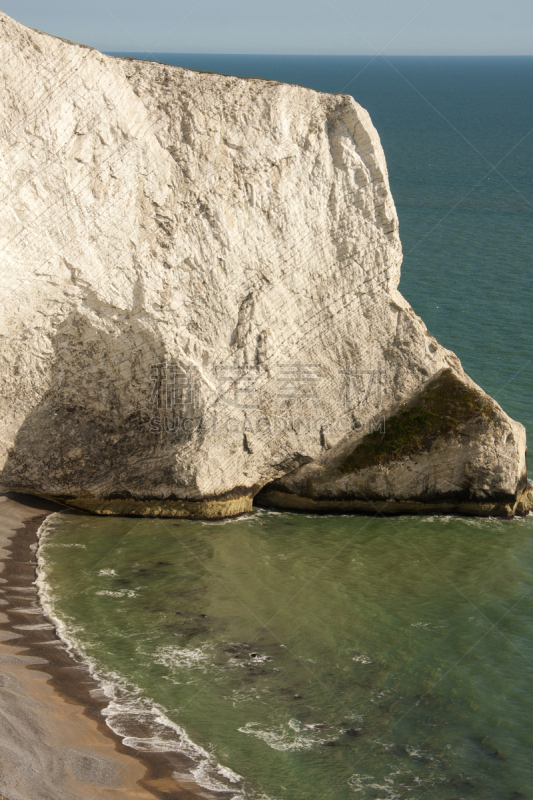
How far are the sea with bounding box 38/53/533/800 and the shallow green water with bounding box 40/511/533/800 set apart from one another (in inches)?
1.3

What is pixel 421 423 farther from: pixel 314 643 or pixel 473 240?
pixel 473 240

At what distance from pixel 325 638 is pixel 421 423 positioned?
6199mm

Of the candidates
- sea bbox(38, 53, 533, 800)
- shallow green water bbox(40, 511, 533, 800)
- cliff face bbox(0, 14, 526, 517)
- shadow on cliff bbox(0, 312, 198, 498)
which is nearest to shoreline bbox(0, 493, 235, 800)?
sea bbox(38, 53, 533, 800)

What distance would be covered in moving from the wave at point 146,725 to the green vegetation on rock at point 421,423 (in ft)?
23.5

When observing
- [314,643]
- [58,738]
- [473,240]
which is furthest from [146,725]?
[473,240]

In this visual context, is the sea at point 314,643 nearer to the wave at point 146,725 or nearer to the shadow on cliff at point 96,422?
the wave at point 146,725

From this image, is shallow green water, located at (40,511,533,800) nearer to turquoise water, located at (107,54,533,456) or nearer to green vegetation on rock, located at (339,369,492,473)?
green vegetation on rock, located at (339,369,492,473)

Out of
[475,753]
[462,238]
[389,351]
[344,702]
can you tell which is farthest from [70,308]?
[462,238]

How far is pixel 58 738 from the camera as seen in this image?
11125 mm

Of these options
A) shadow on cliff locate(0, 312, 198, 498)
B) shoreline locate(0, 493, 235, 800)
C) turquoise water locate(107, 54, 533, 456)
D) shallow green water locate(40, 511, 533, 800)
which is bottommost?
shoreline locate(0, 493, 235, 800)

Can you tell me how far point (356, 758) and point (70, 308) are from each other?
1052 centimetres

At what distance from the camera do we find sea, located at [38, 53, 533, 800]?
1169 cm

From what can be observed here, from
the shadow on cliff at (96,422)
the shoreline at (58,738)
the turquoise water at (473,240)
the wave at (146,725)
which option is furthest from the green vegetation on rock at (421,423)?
the shoreline at (58,738)

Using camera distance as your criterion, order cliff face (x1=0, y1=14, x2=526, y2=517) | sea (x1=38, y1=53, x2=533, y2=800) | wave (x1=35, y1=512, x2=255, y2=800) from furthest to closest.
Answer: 1. cliff face (x1=0, y1=14, x2=526, y2=517)
2. sea (x1=38, y1=53, x2=533, y2=800)
3. wave (x1=35, y1=512, x2=255, y2=800)
